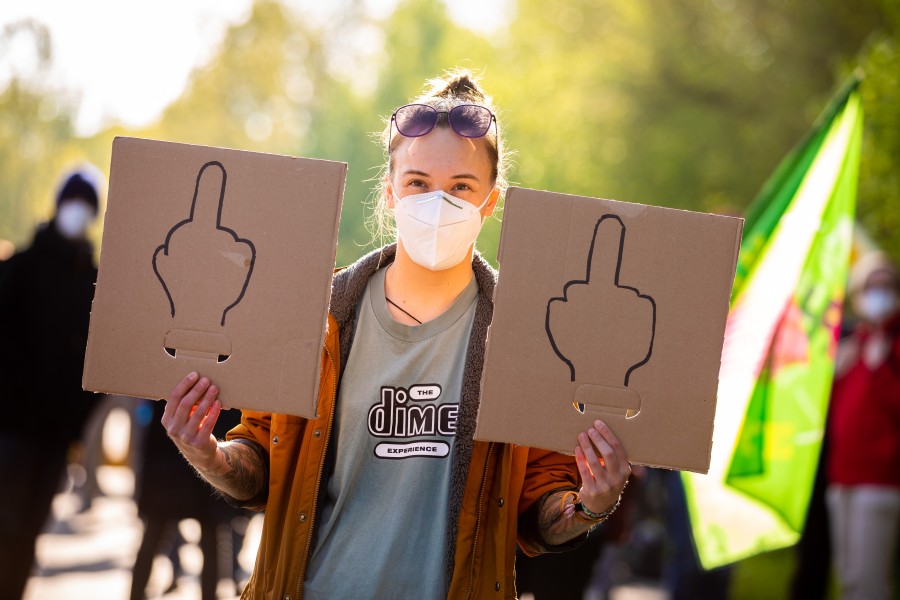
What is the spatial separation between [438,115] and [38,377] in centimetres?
336

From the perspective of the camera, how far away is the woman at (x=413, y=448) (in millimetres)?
2613

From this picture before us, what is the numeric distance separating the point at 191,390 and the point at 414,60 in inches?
1145

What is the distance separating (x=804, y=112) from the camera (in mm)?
13555

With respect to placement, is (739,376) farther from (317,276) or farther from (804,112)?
(804,112)

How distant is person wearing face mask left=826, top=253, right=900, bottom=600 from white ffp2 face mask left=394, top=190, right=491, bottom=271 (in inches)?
176

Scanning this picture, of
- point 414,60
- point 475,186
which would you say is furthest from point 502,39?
point 475,186

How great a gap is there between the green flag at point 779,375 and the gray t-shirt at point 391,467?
2.48m

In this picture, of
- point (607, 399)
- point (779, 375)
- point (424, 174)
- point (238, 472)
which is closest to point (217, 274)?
point (238, 472)

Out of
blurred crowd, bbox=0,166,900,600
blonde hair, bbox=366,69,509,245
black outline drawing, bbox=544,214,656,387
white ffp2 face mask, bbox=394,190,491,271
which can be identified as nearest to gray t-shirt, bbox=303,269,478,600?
white ffp2 face mask, bbox=394,190,491,271

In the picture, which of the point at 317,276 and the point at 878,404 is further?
the point at 878,404

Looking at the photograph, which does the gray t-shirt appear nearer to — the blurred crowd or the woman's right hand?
the woman's right hand

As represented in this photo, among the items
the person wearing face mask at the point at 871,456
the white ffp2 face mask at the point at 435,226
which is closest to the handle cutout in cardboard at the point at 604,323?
the white ffp2 face mask at the point at 435,226

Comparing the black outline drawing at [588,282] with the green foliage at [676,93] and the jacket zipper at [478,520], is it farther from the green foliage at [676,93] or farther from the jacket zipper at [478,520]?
the green foliage at [676,93]

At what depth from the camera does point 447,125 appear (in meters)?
2.84
